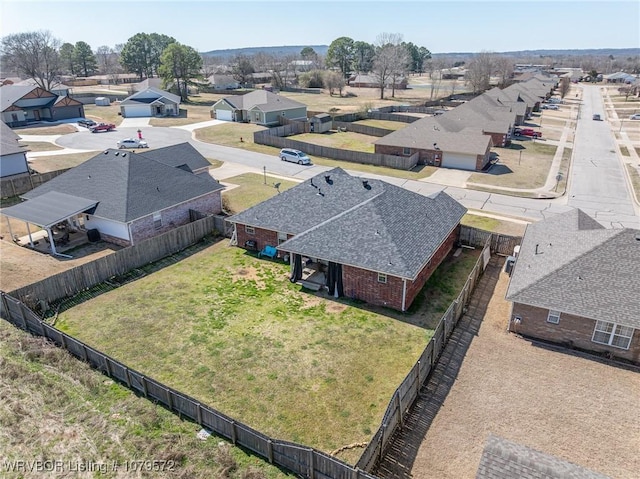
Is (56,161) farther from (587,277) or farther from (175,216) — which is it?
(587,277)

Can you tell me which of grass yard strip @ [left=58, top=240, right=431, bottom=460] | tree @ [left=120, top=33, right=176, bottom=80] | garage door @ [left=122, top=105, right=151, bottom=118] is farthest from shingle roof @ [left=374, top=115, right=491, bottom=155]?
tree @ [left=120, top=33, right=176, bottom=80]

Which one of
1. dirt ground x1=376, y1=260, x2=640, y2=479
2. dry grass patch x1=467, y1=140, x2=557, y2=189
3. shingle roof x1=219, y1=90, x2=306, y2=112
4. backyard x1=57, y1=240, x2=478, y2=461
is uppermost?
shingle roof x1=219, y1=90, x2=306, y2=112

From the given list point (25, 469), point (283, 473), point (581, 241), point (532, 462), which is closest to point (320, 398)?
point (283, 473)

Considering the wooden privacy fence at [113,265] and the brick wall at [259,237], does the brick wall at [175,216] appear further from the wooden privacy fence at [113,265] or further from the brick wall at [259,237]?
the brick wall at [259,237]

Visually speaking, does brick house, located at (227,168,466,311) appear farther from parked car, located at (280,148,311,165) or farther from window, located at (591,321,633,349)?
parked car, located at (280,148,311,165)

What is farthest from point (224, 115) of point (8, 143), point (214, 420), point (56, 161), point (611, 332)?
point (611, 332)

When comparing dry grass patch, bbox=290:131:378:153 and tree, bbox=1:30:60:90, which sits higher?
tree, bbox=1:30:60:90

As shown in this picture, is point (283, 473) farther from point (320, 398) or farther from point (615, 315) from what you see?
point (615, 315)
